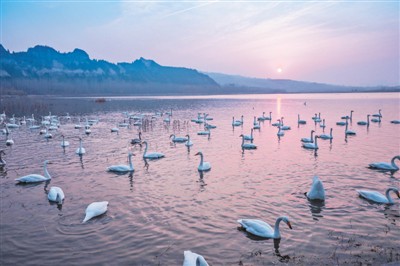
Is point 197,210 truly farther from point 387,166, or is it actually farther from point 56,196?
point 387,166

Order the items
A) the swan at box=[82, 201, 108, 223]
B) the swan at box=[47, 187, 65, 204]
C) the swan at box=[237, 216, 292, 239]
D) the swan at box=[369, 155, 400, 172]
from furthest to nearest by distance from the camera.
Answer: the swan at box=[369, 155, 400, 172] → the swan at box=[47, 187, 65, 204] → the swan at box=[82, 201, 108, 223] → the swan at box=[237, 216, 292, 239]

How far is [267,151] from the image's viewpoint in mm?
20500

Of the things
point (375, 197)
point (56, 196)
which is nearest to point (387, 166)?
point (375, 197)

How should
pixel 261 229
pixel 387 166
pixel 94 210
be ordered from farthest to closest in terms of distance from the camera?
pixel 387 166 → pixel 94 210 → pixel 261 229

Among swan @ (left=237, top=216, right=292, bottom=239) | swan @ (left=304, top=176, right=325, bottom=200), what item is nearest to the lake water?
swan @ (left=237, top=216, right=292, bottom=239)

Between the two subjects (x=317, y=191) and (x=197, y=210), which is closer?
(x=197, y=210)

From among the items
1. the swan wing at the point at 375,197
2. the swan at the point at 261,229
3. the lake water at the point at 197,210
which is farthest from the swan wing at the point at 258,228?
the swan wing at the point at 375,197

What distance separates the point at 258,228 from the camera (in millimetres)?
8812

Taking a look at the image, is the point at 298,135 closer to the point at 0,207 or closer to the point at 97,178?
the point at 97,178

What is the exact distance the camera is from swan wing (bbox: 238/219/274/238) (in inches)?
343

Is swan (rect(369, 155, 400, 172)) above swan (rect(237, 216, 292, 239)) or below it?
above

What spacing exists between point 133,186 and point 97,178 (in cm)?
210

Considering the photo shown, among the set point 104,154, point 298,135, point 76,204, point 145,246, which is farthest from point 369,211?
point 298,135

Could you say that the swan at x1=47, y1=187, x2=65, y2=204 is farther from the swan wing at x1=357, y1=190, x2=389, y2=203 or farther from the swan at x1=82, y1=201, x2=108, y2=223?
the swan wing at x1=357, y1=190, x2=389, y2=203
